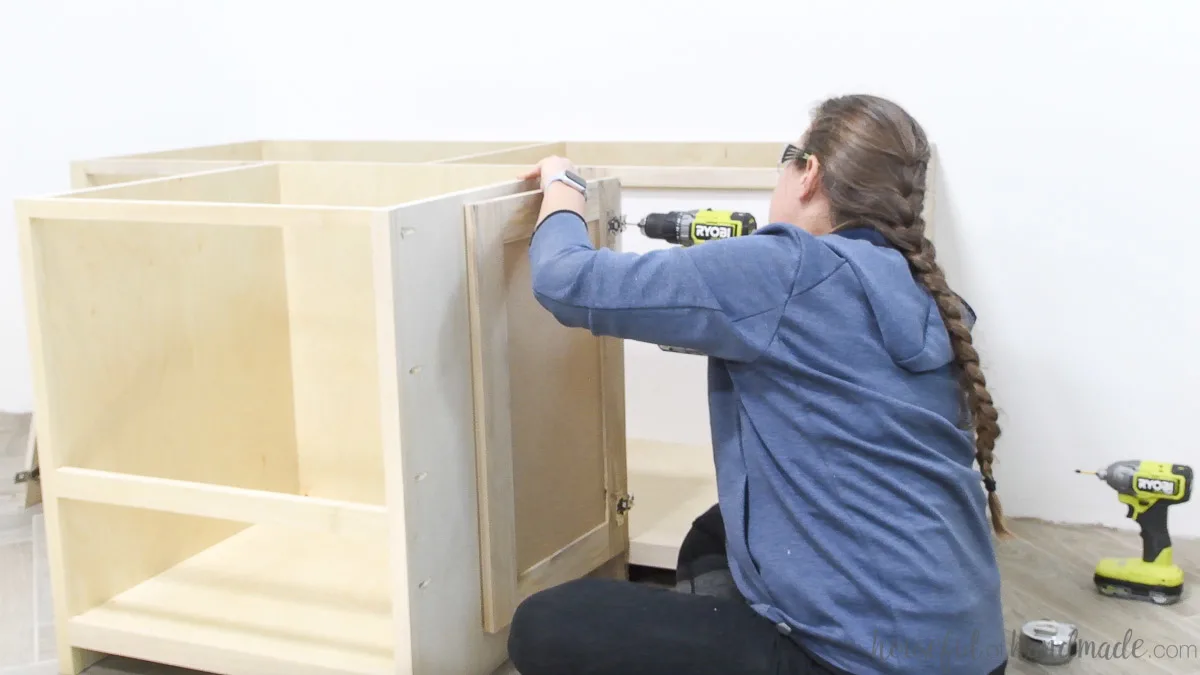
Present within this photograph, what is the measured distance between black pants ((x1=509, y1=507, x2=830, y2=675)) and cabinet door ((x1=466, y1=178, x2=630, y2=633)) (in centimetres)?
24

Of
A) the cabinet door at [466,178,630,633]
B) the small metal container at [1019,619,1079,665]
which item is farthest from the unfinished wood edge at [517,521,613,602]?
the small metal container at [1019,619,1079,665]

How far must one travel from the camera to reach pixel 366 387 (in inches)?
91.4

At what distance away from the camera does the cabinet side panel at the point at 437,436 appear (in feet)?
5.30

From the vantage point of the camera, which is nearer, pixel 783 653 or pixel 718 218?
pixel 783 653

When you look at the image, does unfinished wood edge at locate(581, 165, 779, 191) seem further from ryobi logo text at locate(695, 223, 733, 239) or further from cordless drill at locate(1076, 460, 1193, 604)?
cordless drill at locate(1076, 460, 1193, 604)

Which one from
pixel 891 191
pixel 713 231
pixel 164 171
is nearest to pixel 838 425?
pixel 891 191

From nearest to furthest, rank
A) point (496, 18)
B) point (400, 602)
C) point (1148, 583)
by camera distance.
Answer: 1. point (400, 602)
2. point (1148, 583)
3. point (496, 18)

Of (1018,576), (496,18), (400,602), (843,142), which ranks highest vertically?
(496,18)

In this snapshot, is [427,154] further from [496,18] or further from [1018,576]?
[1018,576]

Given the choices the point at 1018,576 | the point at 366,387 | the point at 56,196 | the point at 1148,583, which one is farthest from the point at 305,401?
the point at 1148,583

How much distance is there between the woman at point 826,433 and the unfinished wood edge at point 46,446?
0.82m

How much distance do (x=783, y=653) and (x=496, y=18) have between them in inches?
77.0

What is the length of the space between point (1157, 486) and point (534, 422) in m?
1.16

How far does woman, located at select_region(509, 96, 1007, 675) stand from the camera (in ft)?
4.71
